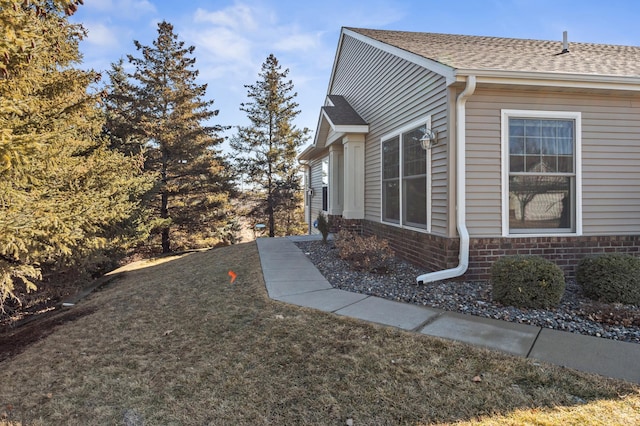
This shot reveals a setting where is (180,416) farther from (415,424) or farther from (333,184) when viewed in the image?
(333,184)

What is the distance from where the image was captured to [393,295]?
482 cm

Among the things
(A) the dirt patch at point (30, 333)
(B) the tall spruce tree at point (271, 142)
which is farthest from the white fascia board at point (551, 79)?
(B) the tall spruce tree at point (271, 142)

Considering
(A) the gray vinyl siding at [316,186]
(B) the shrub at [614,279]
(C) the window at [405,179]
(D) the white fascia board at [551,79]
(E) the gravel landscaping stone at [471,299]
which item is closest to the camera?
(E) the gravel landscaping stone at [471,299]

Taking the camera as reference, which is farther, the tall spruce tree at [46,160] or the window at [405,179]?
the window at [405,179]

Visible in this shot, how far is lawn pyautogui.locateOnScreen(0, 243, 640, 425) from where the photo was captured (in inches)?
96.2

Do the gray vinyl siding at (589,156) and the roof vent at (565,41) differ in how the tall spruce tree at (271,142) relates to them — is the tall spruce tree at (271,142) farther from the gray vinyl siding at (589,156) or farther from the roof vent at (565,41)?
the gray vinyl siding at (589,156)

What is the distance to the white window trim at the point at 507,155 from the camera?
5332 mm

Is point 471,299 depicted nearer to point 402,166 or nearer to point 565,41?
point 402,166

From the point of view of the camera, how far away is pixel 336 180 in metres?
11.0

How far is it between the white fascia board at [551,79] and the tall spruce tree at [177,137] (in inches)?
550

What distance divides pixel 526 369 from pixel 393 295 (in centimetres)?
213

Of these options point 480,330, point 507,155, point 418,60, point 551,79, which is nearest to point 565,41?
point 551,79

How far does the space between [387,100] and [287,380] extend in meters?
6.51

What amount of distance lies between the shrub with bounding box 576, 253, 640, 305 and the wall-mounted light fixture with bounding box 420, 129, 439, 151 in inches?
106
